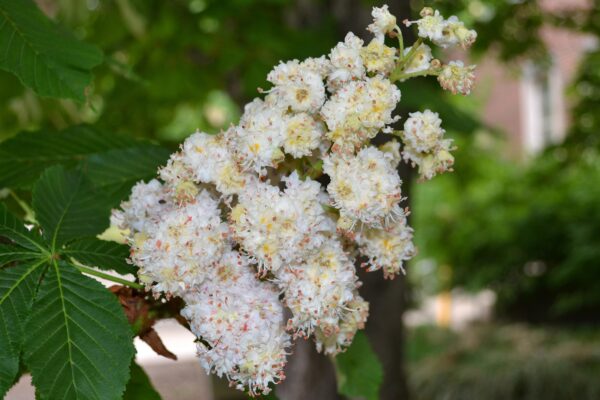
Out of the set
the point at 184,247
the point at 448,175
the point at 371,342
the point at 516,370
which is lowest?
the point at 184,247

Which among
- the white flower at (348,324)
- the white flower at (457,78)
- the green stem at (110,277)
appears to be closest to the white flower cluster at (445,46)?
the white flower at (457,78)

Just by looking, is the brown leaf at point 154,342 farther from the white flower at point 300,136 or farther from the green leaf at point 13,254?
the white flower at point 300,136

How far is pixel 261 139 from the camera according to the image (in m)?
1.00

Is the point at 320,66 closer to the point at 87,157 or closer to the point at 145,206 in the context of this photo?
the point at 145,206

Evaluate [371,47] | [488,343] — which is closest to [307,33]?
[371,47]

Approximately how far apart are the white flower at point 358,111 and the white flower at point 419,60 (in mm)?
74

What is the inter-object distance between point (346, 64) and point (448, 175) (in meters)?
6.41

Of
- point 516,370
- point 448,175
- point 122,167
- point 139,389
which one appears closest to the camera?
point 139,389

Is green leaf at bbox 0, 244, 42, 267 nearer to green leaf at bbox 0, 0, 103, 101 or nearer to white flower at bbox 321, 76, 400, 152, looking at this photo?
green leaf at bbox 0, 0, 103, 101

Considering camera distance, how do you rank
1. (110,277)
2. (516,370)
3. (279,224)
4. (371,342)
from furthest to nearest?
(516,370) → (371,342) → (110,277) → (279,224)

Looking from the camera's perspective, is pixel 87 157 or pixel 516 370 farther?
pixel 516 370

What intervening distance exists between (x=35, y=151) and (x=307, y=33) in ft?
5.63

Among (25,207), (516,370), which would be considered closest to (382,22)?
(25,207)

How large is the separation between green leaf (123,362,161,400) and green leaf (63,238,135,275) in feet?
0.60
